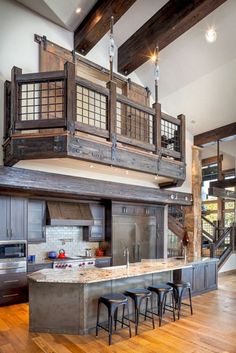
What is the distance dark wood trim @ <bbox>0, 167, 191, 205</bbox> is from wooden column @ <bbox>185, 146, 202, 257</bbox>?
1.35 m

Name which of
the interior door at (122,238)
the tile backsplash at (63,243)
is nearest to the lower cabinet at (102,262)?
the interior door at (122,238)

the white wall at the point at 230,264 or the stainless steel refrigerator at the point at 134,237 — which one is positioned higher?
the stainless steel refrigerator at the point at 134,237

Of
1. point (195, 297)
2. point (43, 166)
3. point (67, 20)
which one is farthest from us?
point (195, 297)

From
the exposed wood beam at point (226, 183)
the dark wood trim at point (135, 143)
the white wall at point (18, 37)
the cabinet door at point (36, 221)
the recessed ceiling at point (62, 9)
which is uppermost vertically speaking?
the recessed ceiling at point (62, 9)

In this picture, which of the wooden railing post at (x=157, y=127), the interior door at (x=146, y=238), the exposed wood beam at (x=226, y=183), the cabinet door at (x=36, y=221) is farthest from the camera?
the exposed wood beam at (x=226, y=183)

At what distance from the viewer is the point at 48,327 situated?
4.37 m

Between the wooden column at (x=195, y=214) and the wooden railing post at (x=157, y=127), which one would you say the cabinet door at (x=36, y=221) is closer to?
the wooden railing post at (x=157, y=127)

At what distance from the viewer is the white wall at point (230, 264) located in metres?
9.51

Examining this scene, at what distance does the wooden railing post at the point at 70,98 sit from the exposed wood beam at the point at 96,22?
188cm

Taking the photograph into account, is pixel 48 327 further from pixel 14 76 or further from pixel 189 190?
pixel 189 190

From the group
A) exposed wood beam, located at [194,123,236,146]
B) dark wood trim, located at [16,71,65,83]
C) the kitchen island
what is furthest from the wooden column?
dark wood trim, located at [16,71,65,83]

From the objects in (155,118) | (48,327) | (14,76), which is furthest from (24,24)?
(48,327)

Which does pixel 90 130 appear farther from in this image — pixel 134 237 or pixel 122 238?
pixel 134 237

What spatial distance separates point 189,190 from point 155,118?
134 inches
